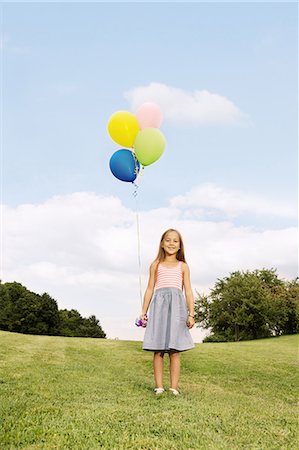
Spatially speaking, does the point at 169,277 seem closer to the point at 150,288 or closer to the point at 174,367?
the point at 150,288

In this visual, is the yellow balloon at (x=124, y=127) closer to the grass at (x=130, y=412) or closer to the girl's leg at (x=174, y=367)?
the girl's leg at (x=174, y=367)

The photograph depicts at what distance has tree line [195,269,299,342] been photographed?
3231cm

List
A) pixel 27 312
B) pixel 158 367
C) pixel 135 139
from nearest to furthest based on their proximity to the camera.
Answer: pixel 158 367, pixel 135 139, pixel 27 312

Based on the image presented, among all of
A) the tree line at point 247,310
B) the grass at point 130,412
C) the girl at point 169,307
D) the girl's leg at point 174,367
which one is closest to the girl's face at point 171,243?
the girl at point 169,307

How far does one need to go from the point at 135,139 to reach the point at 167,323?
309 centimetres

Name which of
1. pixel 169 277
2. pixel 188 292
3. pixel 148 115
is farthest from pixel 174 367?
pixel 148 115

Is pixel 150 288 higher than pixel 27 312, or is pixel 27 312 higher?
pixel 27 312

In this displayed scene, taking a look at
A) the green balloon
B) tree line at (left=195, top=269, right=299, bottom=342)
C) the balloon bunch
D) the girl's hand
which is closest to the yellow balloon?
the balloon bunch

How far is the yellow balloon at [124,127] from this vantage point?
7.41 metres

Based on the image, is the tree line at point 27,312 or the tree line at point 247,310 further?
the tree line at point 27,312

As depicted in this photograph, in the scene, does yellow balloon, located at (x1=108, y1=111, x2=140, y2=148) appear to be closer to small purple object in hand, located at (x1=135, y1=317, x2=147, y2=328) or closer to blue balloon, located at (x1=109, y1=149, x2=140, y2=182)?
blue balloon, located at (x1=109, y1=149, x2=140, y2=182)

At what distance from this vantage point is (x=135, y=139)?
292 inches

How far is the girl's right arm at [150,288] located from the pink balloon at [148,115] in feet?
8.93

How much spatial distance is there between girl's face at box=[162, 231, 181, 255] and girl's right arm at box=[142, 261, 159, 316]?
0.70 feet
